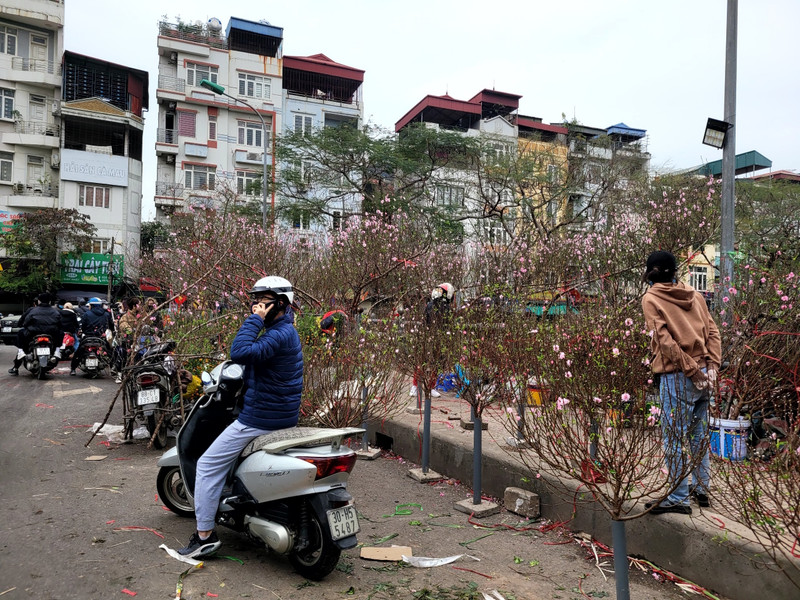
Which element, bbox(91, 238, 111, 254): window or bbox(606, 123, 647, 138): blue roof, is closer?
bbox(91, 238, 111, 254): window

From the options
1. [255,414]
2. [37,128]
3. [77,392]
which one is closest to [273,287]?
[255,414]

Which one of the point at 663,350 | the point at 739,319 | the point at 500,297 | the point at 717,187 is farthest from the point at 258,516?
the point at 717,187

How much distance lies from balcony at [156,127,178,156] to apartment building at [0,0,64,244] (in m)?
5.48

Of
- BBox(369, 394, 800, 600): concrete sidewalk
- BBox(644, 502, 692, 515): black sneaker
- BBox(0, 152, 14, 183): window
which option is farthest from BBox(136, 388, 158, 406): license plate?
BBox(0, 152, 14, 183): window

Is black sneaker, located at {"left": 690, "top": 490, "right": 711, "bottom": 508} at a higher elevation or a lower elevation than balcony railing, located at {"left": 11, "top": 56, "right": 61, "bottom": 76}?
lower

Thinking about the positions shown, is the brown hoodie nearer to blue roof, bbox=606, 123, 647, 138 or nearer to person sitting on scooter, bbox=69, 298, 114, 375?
person sitting on scooter, bbox=69, 298, 114, 375

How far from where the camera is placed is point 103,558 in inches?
162

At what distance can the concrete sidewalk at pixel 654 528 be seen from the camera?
11.7ft

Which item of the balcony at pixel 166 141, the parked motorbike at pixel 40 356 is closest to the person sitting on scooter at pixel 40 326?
the parked motorbike at pixel 40 356

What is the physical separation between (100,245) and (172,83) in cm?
1121

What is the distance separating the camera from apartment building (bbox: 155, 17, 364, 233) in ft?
125

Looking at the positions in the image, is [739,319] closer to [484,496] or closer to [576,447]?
[484,496]

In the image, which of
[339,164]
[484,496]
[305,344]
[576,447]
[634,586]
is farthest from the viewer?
[339,164]

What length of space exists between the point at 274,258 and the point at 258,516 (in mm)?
8651
